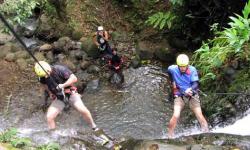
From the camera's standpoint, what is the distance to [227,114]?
959 centimetres

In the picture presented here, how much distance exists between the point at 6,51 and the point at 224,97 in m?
7.72

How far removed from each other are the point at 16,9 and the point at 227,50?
7.15 metres

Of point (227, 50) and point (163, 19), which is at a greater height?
point (163, 19)

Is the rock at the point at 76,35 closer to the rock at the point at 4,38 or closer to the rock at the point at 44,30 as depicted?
the rock at the point at 44,30

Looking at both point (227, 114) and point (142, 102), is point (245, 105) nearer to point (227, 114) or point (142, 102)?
point (227, 114)

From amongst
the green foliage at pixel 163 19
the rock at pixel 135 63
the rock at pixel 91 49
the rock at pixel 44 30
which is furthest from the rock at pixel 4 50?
the green foliage at pixel 163 19

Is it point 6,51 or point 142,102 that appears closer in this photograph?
point 142,102

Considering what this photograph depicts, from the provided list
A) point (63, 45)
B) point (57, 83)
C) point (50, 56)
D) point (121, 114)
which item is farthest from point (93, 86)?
point (57, 83)

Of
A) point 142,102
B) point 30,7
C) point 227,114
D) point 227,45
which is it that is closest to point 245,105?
point 227,114

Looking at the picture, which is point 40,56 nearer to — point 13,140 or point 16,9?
point 16,9

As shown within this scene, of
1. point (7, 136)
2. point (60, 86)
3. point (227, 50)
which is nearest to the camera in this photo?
point (7, 136)

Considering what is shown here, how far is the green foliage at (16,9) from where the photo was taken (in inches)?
523

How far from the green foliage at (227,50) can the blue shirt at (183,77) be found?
1.07m

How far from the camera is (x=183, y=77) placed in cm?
854
